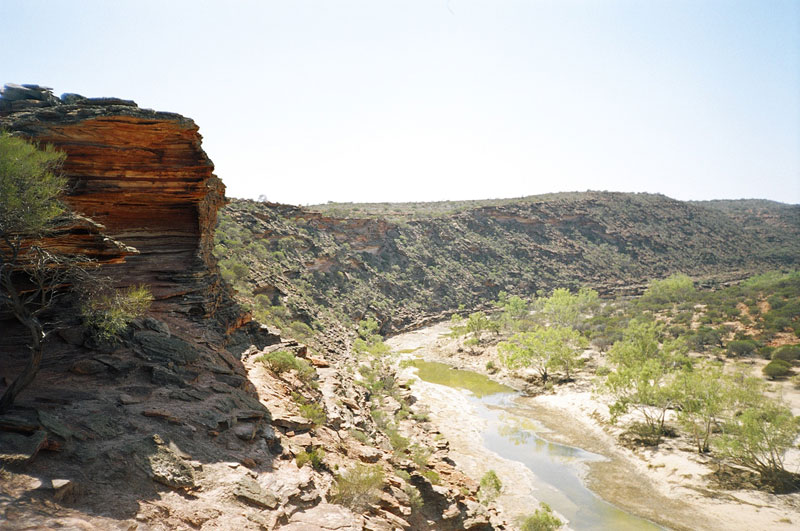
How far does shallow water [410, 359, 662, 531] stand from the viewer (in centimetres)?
1714

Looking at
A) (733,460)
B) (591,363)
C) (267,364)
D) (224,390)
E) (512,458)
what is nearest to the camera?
(224,390)

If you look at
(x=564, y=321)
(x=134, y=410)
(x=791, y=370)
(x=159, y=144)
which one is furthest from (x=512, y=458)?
(x=564, y=321)

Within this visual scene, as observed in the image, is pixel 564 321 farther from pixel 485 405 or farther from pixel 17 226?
pixel 17 226

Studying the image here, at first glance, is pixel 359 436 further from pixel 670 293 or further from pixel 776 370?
pixel 670 293

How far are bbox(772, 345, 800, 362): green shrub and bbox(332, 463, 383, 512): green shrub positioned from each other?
119 feet

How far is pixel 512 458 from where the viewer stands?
74.4 ft

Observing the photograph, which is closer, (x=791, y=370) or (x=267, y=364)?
(x=267, y=364)

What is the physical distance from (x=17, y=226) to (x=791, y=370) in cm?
4286

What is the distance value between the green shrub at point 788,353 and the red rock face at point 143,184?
39.9m

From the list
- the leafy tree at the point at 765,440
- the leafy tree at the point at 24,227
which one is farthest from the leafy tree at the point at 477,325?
the leafy tree at the point at 24,227

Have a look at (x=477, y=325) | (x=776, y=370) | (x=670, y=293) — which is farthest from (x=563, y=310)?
(x=776, y=370)

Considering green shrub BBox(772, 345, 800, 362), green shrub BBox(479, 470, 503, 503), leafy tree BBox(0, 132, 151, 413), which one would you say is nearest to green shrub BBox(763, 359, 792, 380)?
green shrub BBox(772, 345, 800, 362)

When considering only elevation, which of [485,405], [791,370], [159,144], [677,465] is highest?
[159,144]

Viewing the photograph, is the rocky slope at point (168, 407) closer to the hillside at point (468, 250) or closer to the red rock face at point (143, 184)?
the red rock face at point (143, 184)
